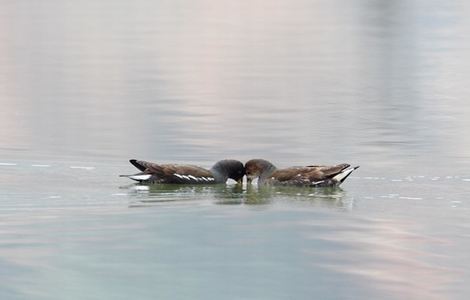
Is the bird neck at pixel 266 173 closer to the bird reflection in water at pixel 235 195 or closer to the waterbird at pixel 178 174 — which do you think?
the bird reflection in water at pixel 235 195

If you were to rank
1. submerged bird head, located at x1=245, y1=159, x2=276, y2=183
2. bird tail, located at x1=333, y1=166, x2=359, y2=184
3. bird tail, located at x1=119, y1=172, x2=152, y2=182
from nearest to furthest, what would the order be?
1. bird tail, located at x1=333, y1=166, x2=359, y2=184
2. bird tail, located at x1=119, y1=172, x2=152, y2=182
3. submerged bird head, located at x1=245, y1=159, x2=276, y2=183

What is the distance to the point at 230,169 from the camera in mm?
17672

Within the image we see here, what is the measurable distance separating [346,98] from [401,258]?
17548mm

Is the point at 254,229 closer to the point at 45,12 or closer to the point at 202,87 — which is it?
the point at 202,87

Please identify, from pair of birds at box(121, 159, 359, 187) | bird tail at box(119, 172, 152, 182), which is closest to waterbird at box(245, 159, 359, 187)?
pair of birds at box(121, 159, 359, 187)

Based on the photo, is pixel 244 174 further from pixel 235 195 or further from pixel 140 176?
pixel 140 176

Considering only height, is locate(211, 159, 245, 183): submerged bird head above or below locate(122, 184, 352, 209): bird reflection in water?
above

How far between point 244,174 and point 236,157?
270cm

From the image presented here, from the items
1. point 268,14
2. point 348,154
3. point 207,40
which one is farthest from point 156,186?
point 268,14

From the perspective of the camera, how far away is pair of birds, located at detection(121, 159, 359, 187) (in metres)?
17.1

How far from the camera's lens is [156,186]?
17.2m

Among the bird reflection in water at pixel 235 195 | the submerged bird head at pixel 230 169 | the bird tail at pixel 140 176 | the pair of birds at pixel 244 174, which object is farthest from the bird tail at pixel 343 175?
the bird tail at pixel 140 176

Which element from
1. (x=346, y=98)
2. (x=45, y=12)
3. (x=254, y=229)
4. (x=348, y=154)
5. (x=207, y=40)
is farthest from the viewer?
(x=45, y=12)

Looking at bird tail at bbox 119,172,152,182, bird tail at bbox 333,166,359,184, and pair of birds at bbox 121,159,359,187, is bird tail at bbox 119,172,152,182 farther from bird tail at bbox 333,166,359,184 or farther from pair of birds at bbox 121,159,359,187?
bird tail at bbox 333,166,359,184
